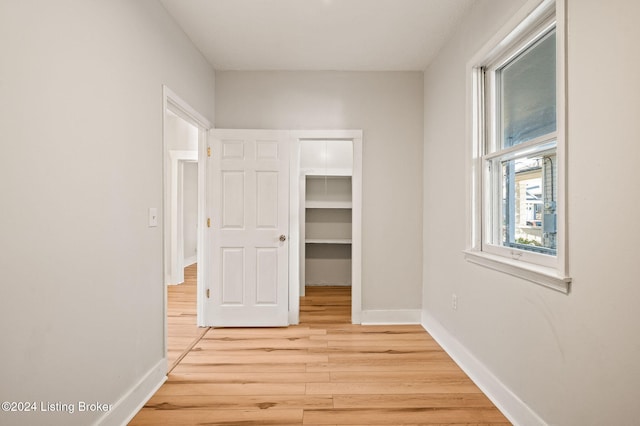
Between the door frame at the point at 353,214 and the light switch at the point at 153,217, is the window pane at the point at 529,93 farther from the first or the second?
the light switch at the point at 153,217

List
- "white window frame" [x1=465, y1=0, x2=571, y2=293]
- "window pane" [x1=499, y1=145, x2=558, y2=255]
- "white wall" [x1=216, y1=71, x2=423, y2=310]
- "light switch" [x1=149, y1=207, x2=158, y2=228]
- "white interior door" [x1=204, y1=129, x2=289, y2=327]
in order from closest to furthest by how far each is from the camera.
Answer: "white window frame" [x1=465, y1=0, x2=571, y2=293] → "window pane" [x1=499, y1=145, x2=558, y2=255] → "light switch" [x1=149, y1=207, x2=158, y2=228] → "white interior door" [x1=204, y1=129, x2=289, y2=327] → "white wall" [x1=216, y1=71, x2=423, y2=310]

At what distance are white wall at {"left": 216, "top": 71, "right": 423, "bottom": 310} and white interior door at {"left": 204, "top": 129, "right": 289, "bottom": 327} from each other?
1.00ft

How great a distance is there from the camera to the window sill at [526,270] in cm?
151

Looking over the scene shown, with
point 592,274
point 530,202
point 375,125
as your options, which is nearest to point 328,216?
point 375,125

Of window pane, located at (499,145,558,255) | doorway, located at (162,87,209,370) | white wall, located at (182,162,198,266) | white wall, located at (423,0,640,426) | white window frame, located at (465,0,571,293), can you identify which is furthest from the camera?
white wall, located at (182,162,198,266)

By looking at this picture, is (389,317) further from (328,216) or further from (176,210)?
(176,210)

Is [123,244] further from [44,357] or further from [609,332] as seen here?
[609,332]

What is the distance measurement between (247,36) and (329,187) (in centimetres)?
278

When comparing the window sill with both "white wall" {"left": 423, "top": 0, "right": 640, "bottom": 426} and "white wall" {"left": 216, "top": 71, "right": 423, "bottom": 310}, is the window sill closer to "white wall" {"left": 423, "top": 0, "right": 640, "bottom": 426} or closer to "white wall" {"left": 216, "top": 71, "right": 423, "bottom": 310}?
"white wall" {"left": 423, "top": 0, "right": 640, "bottom": 426}

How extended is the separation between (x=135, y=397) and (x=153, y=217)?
111cm

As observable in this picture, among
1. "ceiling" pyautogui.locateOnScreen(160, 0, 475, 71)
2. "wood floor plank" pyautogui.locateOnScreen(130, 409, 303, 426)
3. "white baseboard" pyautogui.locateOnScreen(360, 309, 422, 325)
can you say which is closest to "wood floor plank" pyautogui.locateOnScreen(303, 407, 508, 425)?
"wood floor plank" pyautogui.locateOnScreen(130, 409, 303, 426)

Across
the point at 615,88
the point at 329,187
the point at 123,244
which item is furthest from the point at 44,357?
the point at 329,187

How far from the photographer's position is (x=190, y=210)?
675 centimetres

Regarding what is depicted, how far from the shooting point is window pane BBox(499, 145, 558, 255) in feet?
5.68
